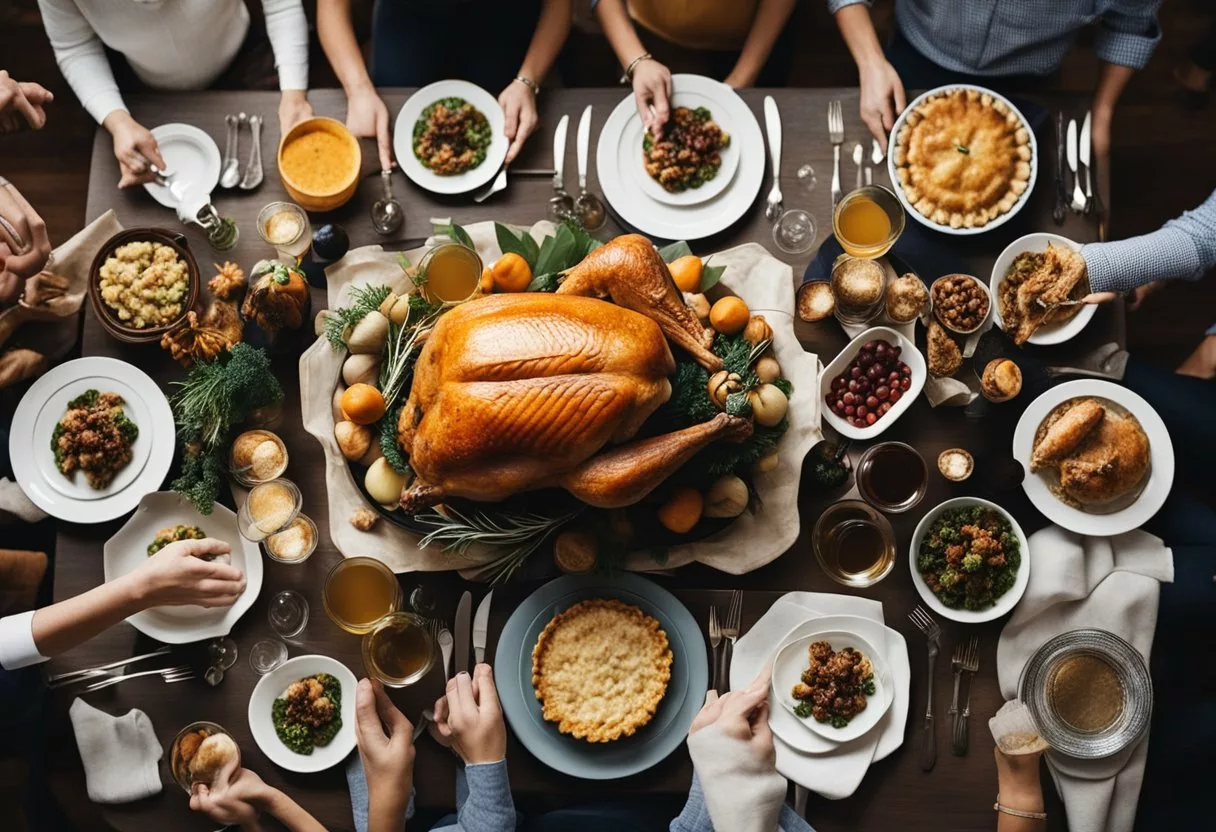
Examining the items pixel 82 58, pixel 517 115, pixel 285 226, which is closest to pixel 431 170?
pixel 517 115

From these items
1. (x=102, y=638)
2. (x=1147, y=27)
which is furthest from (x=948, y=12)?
(x=102, y=638)

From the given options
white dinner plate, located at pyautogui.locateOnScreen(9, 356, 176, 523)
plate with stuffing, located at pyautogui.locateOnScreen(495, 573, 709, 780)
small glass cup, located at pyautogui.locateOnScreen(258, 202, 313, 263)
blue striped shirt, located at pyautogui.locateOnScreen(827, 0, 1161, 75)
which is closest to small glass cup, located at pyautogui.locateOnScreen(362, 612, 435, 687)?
plate with stuffing, located at pyautogui.locateOnScreen(495, 573, 709, 780)

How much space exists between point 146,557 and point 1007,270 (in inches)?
86.1

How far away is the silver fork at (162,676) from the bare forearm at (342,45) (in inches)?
59.0

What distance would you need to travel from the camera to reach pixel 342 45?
96.0 inches

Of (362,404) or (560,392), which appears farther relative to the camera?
(362,404)

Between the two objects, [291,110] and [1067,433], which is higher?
[291,110]

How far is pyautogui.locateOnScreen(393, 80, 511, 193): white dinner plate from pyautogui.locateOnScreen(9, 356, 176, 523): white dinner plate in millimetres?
828

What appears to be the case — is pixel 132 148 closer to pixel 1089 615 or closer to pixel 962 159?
pixel 962 159

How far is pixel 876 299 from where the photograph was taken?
2.12 m

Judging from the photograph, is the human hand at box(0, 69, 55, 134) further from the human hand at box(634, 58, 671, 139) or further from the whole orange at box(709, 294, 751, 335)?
the whole orange at box(709, 294, 751, 335)

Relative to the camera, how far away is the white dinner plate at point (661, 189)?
88.4 inches

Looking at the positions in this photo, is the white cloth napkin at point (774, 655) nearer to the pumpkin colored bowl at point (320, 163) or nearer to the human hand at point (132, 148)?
the pumpkin colored bowl at point (320, 163)

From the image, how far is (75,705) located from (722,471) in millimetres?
1598
